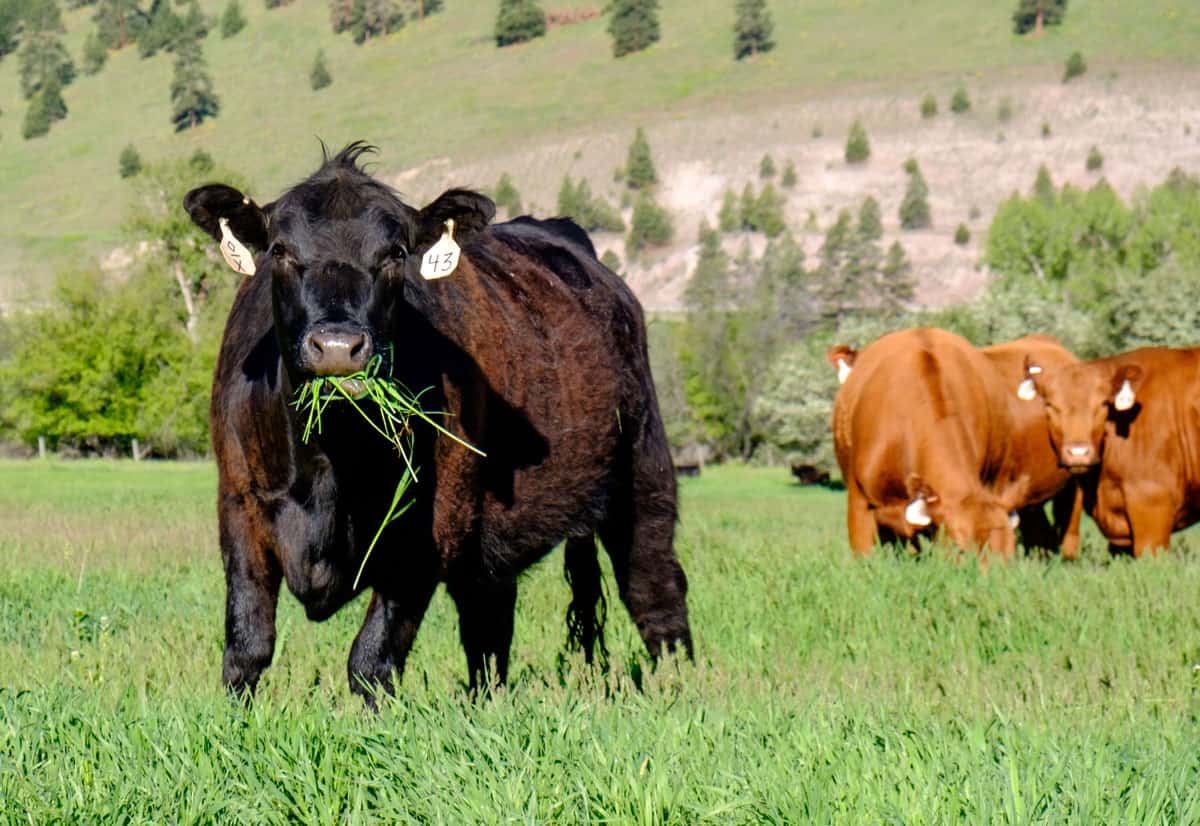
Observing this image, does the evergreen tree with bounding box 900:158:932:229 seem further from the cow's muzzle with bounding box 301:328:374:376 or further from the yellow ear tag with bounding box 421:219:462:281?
the cow's muzzle with bounding box 301:328:374:376

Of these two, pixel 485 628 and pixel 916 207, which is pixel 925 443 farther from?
pixel 916 207

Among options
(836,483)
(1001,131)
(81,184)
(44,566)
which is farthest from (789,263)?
(44,566)

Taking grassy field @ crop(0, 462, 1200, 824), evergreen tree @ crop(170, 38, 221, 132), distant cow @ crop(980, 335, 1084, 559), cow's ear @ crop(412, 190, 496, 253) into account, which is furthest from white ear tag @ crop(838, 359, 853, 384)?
evergreen tree @ crop(170, 38, 221, 132)

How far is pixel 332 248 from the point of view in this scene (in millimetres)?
5453

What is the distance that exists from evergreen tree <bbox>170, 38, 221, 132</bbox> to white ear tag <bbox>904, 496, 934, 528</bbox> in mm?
184137

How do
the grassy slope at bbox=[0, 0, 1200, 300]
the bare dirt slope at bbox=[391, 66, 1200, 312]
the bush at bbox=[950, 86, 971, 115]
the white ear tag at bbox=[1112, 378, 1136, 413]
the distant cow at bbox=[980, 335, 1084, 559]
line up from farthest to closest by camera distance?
1. the bush at bbox=[950, 86, 971, 115]
2. the grassy slope at bbox=[0, 0, 1200, 300]
3. the bare dirt slope at bbox=[391, 66, 1200, 312]
4. the distant cow at bbox=[980, 335, 1084, 559]
5. the white ear tag at bbox=[1112, 378, 1136, 413]

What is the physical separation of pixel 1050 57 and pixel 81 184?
11524 cm

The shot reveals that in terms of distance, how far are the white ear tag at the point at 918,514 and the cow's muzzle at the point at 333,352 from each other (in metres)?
8.27

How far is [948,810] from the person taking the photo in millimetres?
3822

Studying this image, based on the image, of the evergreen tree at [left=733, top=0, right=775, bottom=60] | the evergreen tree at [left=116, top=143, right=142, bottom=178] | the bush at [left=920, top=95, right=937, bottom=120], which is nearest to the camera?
the evergreen tree at [left=116, top=143, right=142, bottom=178]

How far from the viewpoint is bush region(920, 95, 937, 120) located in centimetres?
17538

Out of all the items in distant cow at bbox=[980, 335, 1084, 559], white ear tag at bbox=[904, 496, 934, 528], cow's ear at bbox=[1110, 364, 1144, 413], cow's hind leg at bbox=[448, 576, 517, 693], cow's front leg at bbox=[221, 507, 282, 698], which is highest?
cow's front leg at bbox=[221, 507, 282, 698]

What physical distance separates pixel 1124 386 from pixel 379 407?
9738 millimetres

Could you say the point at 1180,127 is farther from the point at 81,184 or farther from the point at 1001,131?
the point at 81,184
